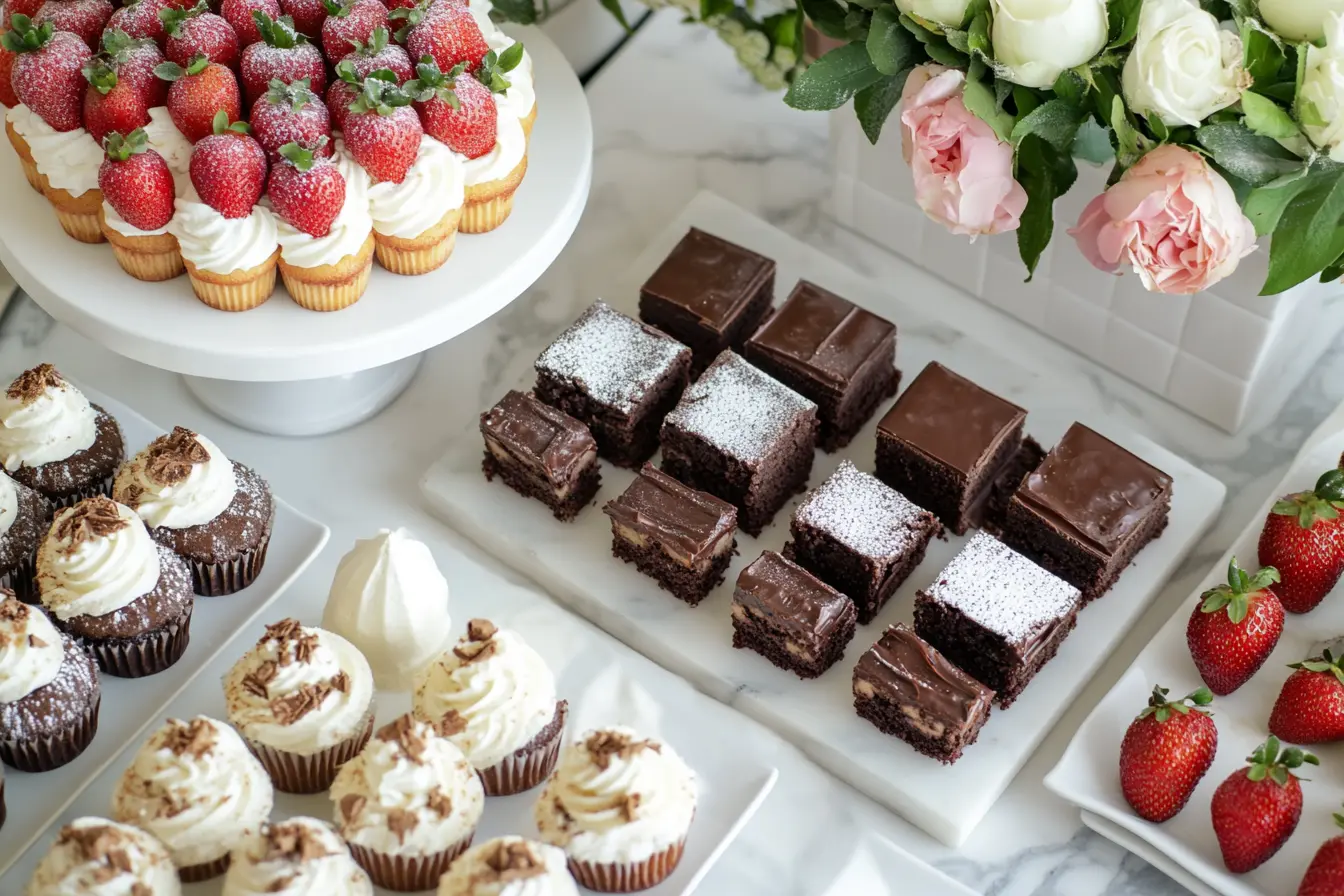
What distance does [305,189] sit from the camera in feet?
6.36

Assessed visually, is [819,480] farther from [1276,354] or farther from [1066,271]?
[1276,354]

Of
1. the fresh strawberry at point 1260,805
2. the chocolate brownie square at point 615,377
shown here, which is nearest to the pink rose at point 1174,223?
the fresh strawberry at point 1260,805

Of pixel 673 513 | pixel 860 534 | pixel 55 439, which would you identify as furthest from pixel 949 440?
pixel 55 439

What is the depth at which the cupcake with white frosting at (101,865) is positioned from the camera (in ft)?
5.53

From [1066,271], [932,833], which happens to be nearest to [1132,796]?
[932,833]

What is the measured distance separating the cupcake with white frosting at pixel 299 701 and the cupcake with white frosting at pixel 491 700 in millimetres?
88

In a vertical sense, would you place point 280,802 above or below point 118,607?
below

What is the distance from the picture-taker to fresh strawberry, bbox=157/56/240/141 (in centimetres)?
198

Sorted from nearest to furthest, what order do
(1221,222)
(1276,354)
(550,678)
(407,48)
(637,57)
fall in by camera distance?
(1221,222), (550,678), (407,48), (1276,354), (637,57)

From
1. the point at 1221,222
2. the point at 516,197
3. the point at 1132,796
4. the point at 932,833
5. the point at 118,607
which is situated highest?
the point at 1221,222

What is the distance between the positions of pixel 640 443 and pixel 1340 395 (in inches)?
42.7

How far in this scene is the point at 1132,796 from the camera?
198 centimetres

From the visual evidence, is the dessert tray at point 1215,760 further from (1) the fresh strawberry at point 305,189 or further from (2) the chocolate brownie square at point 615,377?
(1) the fresh strawberry at point 305,189

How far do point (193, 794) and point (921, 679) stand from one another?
2.92 ft
